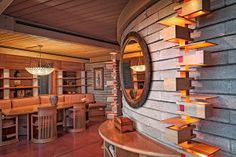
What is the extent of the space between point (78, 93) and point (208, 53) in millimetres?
7644

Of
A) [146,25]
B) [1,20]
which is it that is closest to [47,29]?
[1,20]

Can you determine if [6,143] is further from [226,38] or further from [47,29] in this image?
[226,38]

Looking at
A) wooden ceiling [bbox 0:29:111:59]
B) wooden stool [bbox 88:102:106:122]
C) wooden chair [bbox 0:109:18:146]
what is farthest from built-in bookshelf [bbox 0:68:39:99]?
wooden stool [bbox 88:102:106:122]

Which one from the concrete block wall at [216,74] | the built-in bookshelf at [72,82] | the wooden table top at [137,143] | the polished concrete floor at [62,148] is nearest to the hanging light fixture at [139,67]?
the concrete block wall at [216,74]

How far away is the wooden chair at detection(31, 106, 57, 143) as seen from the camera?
468 centimetres

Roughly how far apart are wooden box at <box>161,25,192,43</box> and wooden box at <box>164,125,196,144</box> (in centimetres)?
68

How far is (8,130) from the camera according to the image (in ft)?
16.1

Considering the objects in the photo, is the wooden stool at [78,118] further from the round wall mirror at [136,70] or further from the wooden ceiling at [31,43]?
the round wall mirror at [136,70]

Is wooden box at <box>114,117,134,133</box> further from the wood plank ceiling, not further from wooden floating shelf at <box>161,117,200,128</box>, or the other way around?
the wood plank ceiling

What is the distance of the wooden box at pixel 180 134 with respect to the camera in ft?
4.60

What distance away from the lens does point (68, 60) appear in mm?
8000

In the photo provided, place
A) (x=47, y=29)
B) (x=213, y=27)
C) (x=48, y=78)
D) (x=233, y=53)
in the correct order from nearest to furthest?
(x=233, y=53), (x=213, y=27), (x=47, y=29), (x=48, y=78)

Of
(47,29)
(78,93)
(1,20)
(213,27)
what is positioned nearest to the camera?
(213,27)

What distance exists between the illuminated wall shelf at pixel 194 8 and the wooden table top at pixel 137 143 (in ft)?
3.81
